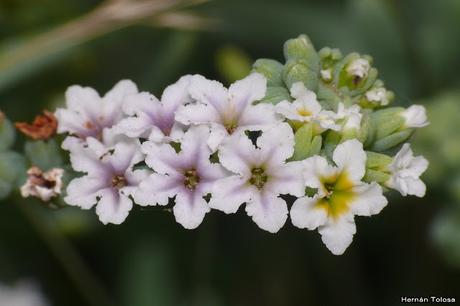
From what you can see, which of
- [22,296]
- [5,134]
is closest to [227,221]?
[22,296]

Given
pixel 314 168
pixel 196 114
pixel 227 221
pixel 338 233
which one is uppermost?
pixel 227 221

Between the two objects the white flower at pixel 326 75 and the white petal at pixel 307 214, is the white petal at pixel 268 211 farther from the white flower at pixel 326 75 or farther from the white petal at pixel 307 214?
the white flower at pixel 326 75

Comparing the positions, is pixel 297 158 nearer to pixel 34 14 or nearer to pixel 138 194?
pixel 138 194

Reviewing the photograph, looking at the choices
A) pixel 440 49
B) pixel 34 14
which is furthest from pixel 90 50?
pixel 440 49

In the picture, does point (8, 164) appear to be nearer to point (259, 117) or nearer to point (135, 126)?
point (135, 126)

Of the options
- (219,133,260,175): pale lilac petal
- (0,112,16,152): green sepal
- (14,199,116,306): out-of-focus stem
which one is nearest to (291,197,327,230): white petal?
(219,133,260,175): pale lilac petal

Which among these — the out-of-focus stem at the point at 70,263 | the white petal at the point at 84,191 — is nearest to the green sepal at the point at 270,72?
the white petal at the point at 84,191
